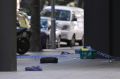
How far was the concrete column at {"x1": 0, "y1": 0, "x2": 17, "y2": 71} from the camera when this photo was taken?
13.9m

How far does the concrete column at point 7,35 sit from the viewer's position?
13.9m

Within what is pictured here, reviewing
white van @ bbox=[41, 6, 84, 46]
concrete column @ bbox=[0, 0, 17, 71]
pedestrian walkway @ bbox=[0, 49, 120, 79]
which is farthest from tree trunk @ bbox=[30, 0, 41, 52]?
concrete column @ bbox=[0, 0, 17, 71]

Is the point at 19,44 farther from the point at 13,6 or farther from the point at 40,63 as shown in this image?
the point at 13,6

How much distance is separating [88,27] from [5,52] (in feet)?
16.4

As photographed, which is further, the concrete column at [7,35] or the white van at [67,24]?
the white van at [67,24]

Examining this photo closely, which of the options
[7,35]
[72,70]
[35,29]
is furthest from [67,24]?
[7,35]

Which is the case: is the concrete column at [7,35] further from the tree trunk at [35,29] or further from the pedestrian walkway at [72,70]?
the tree trunk at [35,29]

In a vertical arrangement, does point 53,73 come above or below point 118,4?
below

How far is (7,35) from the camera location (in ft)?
45.9

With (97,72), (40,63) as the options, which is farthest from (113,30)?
(97,72)

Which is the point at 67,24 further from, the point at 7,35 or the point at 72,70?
the point at 7,35

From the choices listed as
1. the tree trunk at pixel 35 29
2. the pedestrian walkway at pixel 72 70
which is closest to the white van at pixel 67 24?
the tree trunk at pixel 35 29

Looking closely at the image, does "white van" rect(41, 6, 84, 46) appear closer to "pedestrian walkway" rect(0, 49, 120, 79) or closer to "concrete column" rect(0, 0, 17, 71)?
"pedestrian walkway" rect(0, 49, 120, 79)

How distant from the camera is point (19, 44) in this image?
2039 centimetres
